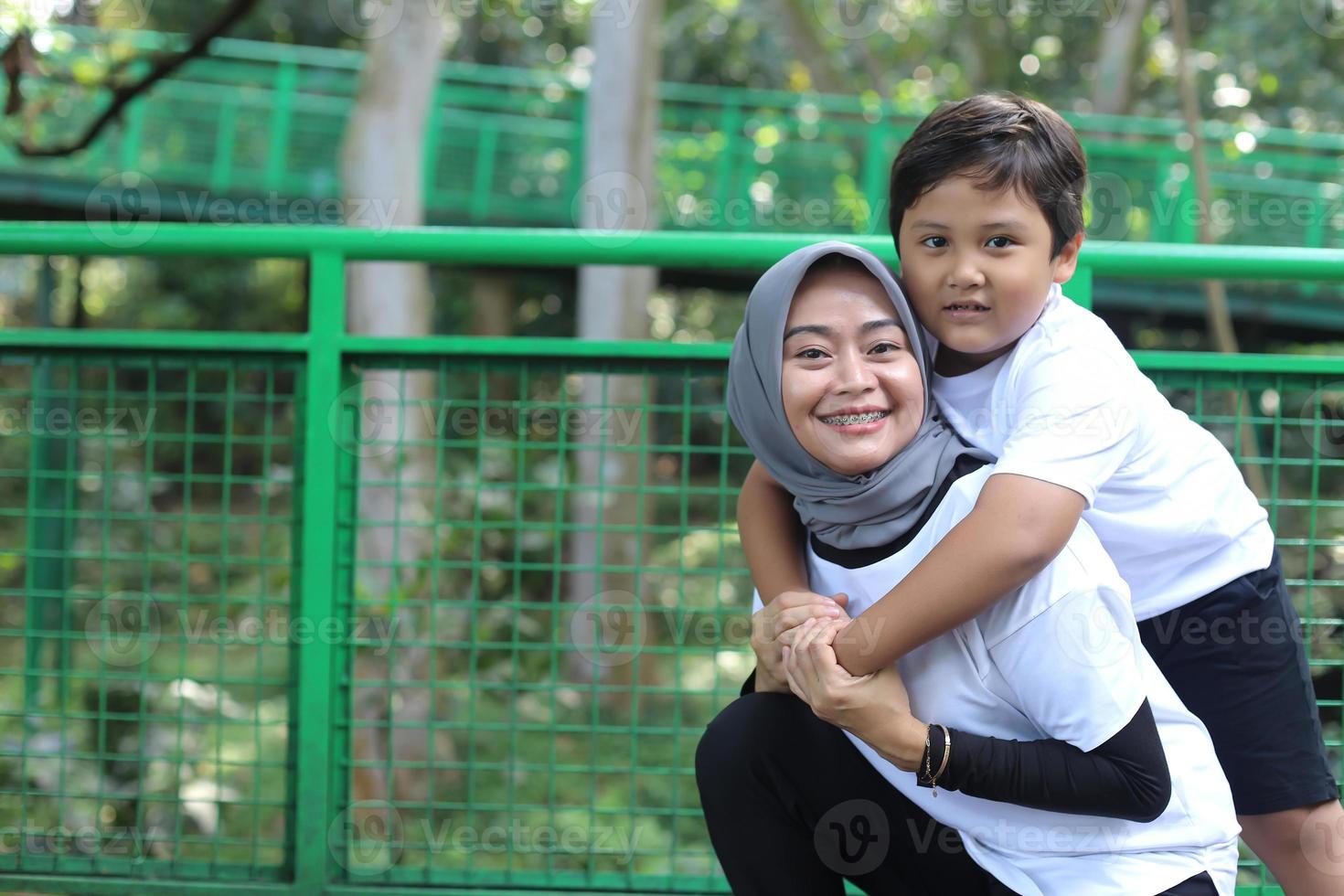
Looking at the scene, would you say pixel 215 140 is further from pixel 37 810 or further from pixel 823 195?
pixel 37 810

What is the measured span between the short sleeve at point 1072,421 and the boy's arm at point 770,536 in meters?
0.38

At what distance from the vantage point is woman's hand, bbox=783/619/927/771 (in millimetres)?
1501

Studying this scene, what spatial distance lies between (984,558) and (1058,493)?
117 mm

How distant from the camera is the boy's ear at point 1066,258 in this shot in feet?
5.44

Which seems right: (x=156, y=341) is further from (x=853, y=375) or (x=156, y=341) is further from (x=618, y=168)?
(x=618, y=168)

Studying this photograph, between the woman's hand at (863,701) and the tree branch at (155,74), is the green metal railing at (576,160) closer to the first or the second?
the tree branch at (155,74)

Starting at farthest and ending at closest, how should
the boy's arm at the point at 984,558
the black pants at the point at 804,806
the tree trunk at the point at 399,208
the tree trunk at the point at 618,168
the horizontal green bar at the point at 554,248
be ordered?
1. the tree trunk at the point at 618,168
2. the tree trunk at the point at 399,208
3. the horizontal green bar at the point at 554,248
4. the black pants at the point at 804,806
5. the boy's arm at the point at 984,558

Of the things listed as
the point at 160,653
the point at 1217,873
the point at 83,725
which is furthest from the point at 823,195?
the point at 1217,873

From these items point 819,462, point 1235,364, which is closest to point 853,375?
point 819,462

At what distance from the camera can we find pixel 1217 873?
152 cm

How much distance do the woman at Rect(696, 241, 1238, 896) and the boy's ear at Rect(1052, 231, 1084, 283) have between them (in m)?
0.22

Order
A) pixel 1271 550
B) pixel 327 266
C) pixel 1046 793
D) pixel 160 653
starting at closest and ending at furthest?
pixel 1046 793 < pixel 1271 550 < pixel 327 266 < pixel 160 653

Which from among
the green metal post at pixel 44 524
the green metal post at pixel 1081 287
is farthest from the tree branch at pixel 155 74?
the green metal post at pixel 1081 287

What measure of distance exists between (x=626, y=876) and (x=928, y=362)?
1.23 m
